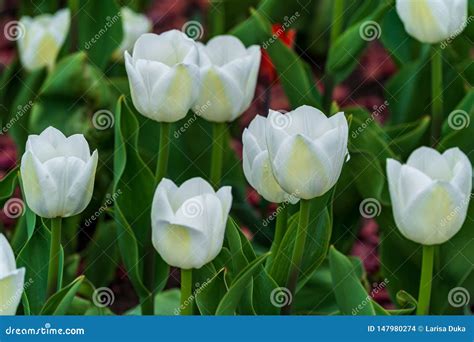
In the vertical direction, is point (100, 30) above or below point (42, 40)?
above

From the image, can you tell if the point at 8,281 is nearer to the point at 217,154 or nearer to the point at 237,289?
the point at 237,289

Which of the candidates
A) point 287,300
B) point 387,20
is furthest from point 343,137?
point 387,20

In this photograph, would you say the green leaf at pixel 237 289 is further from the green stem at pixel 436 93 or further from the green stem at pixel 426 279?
the green stem at pixel 436 93

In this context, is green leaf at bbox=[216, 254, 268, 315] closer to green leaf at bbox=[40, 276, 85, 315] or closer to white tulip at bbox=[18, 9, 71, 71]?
green leaf at bbox=[40, 276, 85, 315]

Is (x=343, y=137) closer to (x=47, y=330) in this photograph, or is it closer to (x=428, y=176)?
(x=428, y=176)

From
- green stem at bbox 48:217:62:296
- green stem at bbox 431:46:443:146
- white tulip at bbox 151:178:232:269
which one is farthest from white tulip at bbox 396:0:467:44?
green stem at bbox 48:217:62:296

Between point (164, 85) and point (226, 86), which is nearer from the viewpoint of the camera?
point (164, 85)

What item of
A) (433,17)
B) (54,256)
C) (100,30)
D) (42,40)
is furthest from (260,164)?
(42,40)
